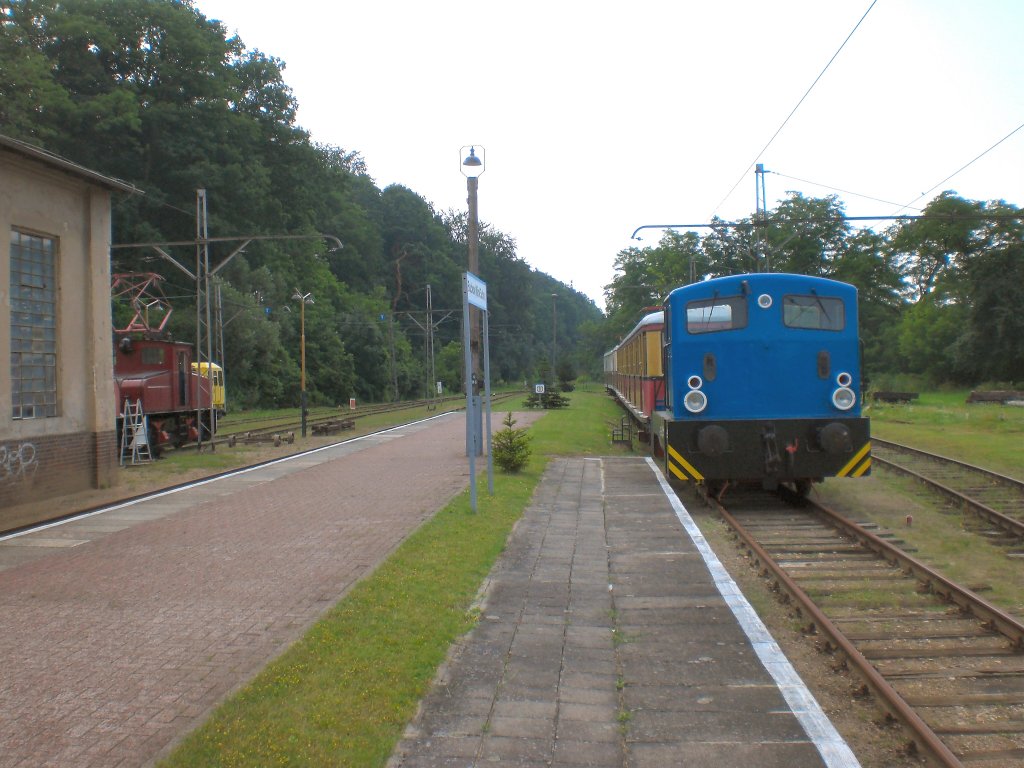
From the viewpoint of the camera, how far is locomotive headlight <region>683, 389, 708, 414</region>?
11.7 metres

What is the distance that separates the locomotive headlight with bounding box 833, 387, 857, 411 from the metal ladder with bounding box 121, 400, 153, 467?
1418 cm

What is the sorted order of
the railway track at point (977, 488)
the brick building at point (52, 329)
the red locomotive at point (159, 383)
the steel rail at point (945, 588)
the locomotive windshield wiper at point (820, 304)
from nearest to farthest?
1. the steel rail at point (945, 588)
2. the railway track at point (977, 488)
3. the locomotive windshield wiper at point (820, 304)
4. the brick building at point (52, 329)
5. the red locomotive at point (159, 383)

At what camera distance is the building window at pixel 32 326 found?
1252cm

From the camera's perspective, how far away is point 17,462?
1225 centimetres

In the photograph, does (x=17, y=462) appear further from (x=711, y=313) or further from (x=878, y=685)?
(x=878, y=685)

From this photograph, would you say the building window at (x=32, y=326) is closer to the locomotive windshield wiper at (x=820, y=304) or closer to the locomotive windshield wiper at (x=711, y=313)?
Result: the locomotive windshield wiper at (x=711, y=313)

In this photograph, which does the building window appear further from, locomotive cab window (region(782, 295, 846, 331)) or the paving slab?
locomotive cab window (region(782, 295, 846, 331))

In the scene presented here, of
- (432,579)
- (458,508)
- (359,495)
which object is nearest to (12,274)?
(359,495)

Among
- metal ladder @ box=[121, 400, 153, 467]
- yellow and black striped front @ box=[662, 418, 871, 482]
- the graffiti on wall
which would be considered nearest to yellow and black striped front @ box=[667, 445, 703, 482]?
yellow and black striped front @ box=[662, 418, 871, 482]

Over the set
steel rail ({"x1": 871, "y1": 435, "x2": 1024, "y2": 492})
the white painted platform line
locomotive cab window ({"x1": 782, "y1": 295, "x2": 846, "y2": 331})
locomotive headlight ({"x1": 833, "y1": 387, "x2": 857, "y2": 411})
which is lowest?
the white painted platform line

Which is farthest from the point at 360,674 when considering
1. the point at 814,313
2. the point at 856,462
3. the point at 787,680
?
the point at 814,313

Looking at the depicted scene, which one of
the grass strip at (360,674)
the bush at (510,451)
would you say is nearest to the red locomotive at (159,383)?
the bush at (510,451)

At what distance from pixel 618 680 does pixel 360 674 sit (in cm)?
153

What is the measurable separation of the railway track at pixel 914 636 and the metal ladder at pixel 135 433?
14.0 m
